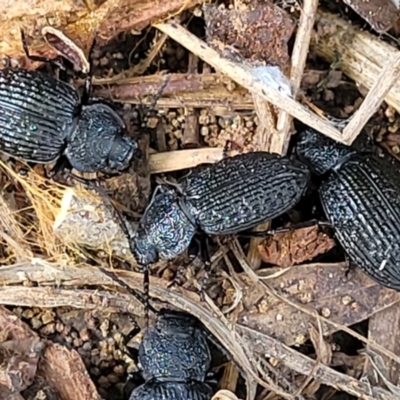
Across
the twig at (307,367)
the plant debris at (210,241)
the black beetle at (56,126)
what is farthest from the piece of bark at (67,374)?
the black beetle at (56,126)

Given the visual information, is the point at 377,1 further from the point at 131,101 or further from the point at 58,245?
the point at 58,245

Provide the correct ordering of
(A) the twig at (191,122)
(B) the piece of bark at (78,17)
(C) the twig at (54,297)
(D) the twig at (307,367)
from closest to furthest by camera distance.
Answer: (B) the piece of bark at (78,17) → (D) the twig at (307,367) → (C) the twig at (54,297) → (A) the twig at (191,122)

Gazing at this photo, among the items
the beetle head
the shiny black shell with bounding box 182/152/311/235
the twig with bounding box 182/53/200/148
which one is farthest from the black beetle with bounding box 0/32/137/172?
the beetle head

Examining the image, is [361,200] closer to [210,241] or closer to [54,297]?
[210,241]

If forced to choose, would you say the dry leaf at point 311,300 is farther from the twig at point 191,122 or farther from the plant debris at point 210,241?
the twig at point 191,122

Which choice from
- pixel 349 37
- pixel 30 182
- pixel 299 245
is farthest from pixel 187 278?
pixel 349 37

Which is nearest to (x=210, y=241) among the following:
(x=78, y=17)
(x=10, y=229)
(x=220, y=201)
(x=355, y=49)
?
(x=220, y=201)
